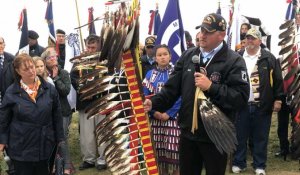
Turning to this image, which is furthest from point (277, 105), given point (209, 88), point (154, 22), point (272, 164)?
point (154, 22)

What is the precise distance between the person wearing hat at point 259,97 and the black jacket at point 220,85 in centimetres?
244

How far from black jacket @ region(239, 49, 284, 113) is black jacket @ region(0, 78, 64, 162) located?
110 inches

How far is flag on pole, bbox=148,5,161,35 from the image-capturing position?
9.54 m

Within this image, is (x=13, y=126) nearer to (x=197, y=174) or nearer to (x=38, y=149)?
(x=38, y=149)

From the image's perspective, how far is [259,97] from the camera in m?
6.04

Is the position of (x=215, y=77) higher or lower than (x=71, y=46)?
higher

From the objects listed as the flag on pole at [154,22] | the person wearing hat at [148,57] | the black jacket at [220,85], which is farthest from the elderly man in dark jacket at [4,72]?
the flag on pole at [154,22]

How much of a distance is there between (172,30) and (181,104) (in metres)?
2.39

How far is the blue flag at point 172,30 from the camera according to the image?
595cm

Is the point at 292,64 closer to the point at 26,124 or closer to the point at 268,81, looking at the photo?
the point at 268,81

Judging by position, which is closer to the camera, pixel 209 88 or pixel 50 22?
pixel 209 88

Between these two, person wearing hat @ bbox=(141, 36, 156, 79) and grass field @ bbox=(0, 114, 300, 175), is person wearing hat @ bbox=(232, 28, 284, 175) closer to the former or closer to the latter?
grass field @ bbox=(0, 114, 300, 175)

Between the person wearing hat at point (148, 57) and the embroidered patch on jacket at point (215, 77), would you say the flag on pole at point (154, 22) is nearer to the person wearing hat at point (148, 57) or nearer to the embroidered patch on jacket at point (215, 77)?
the person wearing hat at point (148, 57)

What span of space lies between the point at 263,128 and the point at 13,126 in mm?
3246
